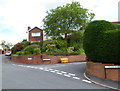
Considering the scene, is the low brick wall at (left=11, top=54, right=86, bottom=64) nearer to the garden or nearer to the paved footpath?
the garden

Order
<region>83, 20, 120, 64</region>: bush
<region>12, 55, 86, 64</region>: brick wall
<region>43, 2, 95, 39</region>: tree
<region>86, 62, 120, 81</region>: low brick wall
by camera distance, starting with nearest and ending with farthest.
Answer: <region>86, 62, 120, 81</region>: low brick wall, <region>83, 20, 120, 64</region>: bush, <region>12, 55, 86, 64</region>: brick wall, <region>43, 2, 95, 39</region>: tree

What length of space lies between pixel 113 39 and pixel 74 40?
16.5m

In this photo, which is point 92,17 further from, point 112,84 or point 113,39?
point 112,84

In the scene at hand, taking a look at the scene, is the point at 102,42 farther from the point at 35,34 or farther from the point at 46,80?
the point at 35,34

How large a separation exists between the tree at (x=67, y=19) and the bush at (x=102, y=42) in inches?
523

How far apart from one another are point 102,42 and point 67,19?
593 inches

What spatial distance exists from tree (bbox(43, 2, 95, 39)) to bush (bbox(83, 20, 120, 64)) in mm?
13274

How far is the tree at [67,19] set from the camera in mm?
21778

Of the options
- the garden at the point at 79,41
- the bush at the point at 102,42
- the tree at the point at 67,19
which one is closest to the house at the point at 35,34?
the garden at the point at 79,41

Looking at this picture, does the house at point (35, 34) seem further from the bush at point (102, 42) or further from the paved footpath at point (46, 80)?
the bush at point (102, 42)

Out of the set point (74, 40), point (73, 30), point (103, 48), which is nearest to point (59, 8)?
point (73, 30)

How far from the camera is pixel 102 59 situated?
7.96m

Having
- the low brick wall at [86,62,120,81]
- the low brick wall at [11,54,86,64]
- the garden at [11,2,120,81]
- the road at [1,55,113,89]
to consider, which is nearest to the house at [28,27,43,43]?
the garden at [11,2,120,81]

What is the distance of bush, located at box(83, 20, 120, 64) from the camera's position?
7.26 metres
